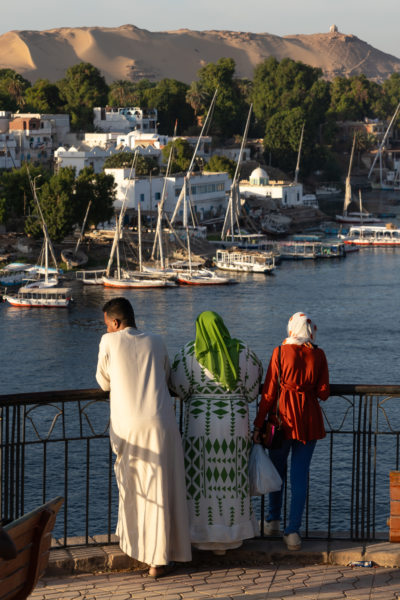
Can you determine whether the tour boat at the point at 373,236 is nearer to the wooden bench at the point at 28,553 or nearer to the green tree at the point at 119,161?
the green tree at the point at 119,161

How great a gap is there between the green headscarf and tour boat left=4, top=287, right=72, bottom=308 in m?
32.4

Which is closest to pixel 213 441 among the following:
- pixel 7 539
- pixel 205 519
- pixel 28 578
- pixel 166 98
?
pixel 205 519

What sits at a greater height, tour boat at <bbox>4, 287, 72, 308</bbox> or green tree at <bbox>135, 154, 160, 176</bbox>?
green tree at <bbox>135, 154, 160, 176</bbox>

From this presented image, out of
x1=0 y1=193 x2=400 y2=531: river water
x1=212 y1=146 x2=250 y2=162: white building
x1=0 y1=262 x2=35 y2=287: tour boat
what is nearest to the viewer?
x1=0 y1=193 x2=400 y2=531: river water

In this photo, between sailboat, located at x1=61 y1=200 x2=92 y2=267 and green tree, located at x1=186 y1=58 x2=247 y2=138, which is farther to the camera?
green tree, located at x1=186 y1=58 x2=247 y2=138

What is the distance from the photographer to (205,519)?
4180mm

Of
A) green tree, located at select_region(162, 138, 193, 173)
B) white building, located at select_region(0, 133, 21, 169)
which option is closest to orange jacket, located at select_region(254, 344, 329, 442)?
white building, located at select_region(0, 133, 21, 169)

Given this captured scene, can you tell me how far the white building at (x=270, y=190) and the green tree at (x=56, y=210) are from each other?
2015 centimetres

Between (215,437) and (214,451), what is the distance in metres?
0.06

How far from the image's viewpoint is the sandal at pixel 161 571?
411 cm

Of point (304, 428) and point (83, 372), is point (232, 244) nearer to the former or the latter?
point (83, 372)

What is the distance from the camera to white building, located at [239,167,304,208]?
62625 mm

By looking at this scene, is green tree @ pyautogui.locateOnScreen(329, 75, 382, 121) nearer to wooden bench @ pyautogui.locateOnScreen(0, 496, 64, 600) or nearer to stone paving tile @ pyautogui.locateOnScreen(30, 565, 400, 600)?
stone paving tile @ pyautogui.locateOnScreen(30, 565, 400, 600)

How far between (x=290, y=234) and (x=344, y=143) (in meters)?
33.1
